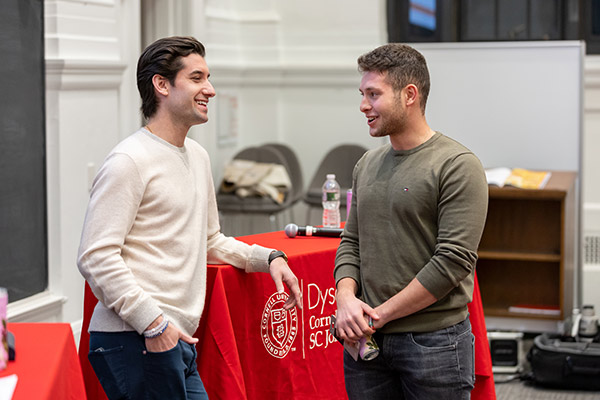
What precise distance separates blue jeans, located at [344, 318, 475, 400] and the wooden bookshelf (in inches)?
121

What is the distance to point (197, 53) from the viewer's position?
245 cm

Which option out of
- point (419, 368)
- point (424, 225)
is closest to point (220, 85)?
point (424, 225)

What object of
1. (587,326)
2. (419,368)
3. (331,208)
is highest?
(331,208)

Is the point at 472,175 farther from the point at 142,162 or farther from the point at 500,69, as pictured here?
the point at 500,69

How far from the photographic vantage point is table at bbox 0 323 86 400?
1887 mm

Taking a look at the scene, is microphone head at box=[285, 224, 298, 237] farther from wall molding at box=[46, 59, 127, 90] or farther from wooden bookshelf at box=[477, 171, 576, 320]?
wooden bookshelf at box=[477, 171, 576, 320]

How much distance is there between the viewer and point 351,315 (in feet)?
7.23

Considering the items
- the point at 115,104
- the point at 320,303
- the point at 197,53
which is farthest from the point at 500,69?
the point at 197,53

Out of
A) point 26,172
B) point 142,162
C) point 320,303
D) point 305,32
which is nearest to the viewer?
point 142,162

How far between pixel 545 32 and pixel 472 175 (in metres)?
4.72

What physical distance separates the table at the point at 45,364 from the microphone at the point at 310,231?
1.25 metres

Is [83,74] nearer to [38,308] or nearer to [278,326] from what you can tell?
[38,308]

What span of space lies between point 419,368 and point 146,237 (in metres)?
0.79

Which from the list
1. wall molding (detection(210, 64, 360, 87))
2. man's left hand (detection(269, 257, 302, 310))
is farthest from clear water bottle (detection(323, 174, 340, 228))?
wall molding (detection(210, 64, 360, 87))
